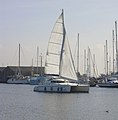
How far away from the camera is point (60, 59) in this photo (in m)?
86.7

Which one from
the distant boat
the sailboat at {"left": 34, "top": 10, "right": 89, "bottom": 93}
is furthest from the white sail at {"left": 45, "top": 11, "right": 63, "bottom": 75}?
the distant boat

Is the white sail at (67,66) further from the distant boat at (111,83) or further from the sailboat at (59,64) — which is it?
the distant boat at (111,83)

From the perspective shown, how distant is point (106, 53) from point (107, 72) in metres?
8.23

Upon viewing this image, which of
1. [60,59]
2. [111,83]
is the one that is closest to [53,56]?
[60,59]

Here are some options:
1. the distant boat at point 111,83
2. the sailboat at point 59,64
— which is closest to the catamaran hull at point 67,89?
the sailboat at point 59,64

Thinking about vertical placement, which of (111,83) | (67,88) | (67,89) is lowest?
(67,89)

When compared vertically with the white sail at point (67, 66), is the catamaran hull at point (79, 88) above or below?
below

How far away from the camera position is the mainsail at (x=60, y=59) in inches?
3403

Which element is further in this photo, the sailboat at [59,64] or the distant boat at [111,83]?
the distant boat at [111,83]

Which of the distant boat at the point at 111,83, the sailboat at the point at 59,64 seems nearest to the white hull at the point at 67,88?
the sailboat at the point at 59,64

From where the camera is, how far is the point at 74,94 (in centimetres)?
8081

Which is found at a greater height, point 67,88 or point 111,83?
point 111,83

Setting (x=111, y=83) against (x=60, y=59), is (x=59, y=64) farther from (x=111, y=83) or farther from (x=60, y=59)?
(x=111, y=83)

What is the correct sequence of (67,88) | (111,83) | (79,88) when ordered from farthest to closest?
(111,83) → (79,88) → (67,88)
